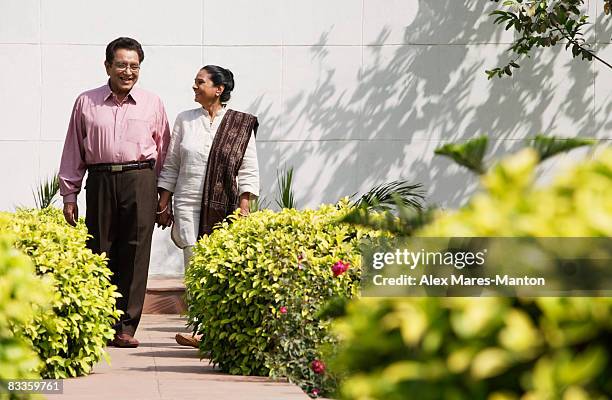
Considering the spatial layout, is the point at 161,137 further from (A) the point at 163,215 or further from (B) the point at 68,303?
(B) the point at 68,303

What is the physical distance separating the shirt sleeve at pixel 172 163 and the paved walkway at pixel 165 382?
122cm

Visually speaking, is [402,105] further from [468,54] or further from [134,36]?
[134,36]

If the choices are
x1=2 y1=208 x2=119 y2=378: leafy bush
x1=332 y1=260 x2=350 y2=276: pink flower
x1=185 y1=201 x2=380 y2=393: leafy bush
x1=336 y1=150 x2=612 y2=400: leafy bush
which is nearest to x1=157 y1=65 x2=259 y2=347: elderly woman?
x1=185 y1=201 x2=380 y2=393: leafy bush

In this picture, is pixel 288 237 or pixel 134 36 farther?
pixel 134 36

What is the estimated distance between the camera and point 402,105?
12.8 meters

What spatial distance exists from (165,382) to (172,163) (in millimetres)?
2617

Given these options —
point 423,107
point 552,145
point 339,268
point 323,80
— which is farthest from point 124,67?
point 552,145

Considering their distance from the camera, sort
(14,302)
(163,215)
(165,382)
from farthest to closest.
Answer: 1. (163,215)
2. (165,382)
3. (14,302)

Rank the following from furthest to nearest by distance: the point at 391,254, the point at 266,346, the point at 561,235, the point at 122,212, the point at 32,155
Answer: the point at 32,155, the point at 122,212, the point at 266,346, the point at 391,254, the point at 561,235

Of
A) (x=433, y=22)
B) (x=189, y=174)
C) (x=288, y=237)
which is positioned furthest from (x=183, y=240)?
(x=433, y=22)

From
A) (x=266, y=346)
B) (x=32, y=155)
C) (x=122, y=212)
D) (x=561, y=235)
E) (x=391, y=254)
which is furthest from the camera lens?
(x=32, y=155)

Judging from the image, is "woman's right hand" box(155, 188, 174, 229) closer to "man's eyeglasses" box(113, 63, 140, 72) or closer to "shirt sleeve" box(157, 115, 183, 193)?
"shirt sleeve" box(157, 115, 183, 193)

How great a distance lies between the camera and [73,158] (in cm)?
883

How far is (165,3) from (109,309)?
6.21 meters
